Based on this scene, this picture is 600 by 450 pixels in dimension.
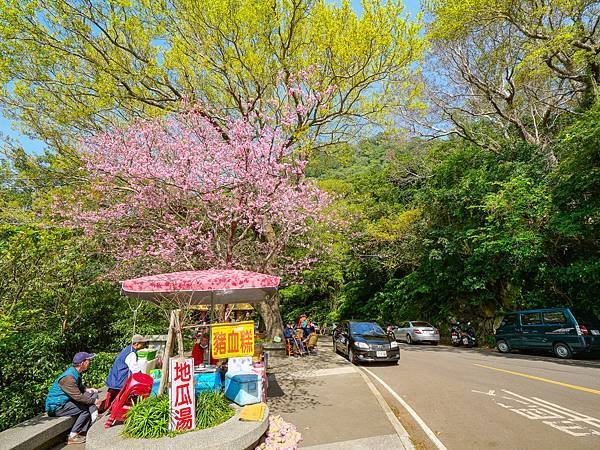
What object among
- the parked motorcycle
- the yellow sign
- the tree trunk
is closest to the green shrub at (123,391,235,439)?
the yellow sign

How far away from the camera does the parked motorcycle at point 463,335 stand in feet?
65.9

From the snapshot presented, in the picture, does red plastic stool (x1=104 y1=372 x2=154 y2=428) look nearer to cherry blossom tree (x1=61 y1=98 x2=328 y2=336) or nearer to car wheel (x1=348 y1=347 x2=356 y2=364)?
cherry blossom tree (x1=61 y1=98 x2=328 y2=336)

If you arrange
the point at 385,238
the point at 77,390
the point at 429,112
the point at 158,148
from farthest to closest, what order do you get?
the point at 385,238, the point at 429,112, the point at 158,148, the point at 77,390

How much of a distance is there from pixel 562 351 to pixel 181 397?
46.9 feet

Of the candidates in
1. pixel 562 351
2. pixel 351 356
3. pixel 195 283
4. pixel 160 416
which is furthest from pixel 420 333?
pixel 160 416

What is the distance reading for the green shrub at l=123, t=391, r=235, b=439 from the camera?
5.04 metres

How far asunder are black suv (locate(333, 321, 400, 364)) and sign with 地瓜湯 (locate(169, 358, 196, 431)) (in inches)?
338

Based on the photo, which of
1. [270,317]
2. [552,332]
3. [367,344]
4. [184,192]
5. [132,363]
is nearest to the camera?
[132,363]

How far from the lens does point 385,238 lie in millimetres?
25516

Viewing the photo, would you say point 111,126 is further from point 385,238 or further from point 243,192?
point 385,238

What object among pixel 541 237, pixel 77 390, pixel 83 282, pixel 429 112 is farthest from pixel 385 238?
pixel 77 390

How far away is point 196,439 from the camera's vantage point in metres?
4.78

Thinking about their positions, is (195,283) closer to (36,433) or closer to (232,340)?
(232,340)

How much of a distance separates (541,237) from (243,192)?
12875mm
